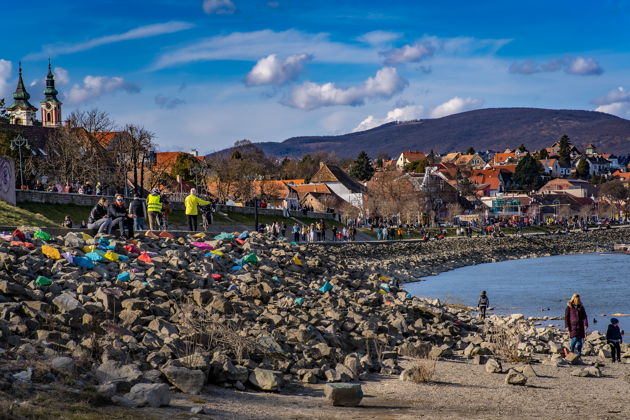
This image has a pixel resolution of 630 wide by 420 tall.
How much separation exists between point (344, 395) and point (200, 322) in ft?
12.3

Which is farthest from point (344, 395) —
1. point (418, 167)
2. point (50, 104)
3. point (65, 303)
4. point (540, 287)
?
point (418, 167)

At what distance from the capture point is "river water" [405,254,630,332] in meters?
30.4

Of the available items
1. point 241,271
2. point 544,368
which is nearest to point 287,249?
point 241,271

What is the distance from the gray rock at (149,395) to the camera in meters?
9.54


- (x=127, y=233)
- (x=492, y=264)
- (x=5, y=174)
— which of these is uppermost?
(x=5, y=174)

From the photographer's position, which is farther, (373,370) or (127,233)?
(127,233)

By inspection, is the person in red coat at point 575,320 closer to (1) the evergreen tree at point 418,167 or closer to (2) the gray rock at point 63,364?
(2) the gray rock at point 63,364

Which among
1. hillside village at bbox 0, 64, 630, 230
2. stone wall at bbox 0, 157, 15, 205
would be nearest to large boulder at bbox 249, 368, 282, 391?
stone wall at bbox 0, 157, 15, 205

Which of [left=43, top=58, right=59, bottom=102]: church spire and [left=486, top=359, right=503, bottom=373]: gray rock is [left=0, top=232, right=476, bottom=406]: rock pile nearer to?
[left=486, top=359, right=503, bottom=373]: gray rock

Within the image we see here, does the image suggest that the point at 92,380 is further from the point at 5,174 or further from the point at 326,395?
the point at 5,174

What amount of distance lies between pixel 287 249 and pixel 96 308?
11.5m

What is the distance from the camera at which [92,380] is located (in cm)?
1022

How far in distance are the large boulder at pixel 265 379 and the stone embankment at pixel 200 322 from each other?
0.05 ft

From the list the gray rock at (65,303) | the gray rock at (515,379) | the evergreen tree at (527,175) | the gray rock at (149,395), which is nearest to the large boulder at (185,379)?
the gray rock at (149,395)
